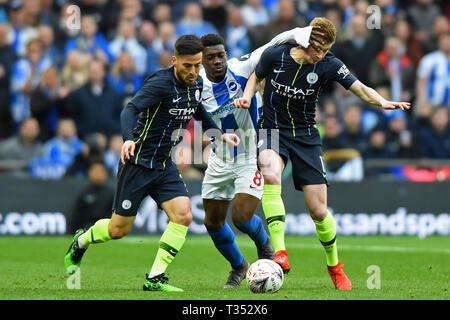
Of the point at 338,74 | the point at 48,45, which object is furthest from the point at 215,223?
the point at 48,45

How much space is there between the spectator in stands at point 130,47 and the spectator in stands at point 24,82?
57.7 inches

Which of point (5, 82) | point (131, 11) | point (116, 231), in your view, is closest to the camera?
point (116, 231)

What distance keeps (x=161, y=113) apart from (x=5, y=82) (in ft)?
27.7

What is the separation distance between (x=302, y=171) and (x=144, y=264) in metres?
3.50

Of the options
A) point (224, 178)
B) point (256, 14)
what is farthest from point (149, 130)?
point (256, 14)

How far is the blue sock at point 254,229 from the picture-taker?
9891 millimetres

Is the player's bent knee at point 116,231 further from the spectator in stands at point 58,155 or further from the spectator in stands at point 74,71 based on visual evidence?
the spectator in stands at point 74,71

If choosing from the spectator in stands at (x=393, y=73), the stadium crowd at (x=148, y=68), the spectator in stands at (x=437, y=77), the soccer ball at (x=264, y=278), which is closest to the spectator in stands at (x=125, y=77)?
the stadium crowd at (x=148, y=68)

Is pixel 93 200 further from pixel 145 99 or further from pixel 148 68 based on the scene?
pixel 145 99

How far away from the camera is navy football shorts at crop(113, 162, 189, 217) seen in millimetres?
9016

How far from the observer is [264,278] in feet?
27.9

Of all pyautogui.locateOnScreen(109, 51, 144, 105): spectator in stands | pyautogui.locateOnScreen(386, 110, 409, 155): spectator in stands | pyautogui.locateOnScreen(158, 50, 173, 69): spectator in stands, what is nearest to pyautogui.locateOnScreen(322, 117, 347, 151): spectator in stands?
pyautogui.locateOnScreen(386, 110, 409, 155): spectator in stands

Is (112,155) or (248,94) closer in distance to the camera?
(248,94)

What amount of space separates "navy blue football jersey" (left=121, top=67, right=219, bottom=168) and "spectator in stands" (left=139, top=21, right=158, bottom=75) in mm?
8353
